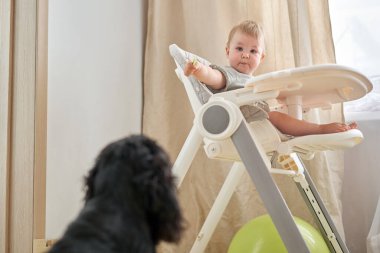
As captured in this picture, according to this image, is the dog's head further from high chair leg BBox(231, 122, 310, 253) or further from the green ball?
the green ball

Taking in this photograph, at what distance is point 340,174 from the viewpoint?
1493 millimetres

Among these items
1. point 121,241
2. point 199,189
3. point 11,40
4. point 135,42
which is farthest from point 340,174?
point 121,241

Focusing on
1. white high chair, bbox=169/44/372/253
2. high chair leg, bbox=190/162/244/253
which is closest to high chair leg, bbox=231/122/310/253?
white high chair, bbox=169/44/372/253

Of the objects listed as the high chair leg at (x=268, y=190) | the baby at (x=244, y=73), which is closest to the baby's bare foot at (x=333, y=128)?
the baby at (x=244, y=73)

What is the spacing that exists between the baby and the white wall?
0.46m

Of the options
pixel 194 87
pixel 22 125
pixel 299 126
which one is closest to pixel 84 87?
pixel 22 125

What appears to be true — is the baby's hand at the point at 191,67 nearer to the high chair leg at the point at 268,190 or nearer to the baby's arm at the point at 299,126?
the high chair leg at the point at 268,190

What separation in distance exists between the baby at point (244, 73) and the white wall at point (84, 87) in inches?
18.2

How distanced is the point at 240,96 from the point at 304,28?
0.70 m

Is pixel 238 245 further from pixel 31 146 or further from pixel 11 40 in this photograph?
pixel 11 40

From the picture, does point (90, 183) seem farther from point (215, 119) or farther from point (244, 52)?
point (244, 52)

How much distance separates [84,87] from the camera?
1377 mm

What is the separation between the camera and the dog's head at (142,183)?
475 mm

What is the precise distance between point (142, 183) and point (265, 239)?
0.69 m
